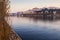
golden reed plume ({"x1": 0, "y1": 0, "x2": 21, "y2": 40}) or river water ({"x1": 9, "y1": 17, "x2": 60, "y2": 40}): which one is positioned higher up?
golden reed plume ({"x1": 0, "y1": 0, "x2": 21, "y2": 40})

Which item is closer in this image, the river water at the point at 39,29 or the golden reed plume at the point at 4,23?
the golden reed plume at the point at 4,23

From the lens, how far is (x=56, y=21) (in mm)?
6668

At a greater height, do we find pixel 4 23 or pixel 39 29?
pixel 4 23

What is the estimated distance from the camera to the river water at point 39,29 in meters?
Result: 6.39

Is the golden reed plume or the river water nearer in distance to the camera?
the golden reed plume

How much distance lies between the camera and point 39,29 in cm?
672

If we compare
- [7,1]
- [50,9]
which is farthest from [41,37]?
[7,1]

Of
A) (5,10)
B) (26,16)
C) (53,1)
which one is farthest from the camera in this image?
(53,1)

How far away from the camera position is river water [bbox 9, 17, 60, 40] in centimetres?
639

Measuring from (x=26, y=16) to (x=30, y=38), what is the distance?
113cm

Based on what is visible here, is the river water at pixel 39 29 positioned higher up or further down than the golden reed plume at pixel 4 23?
further down

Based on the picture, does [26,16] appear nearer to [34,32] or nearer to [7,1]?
[34,32]

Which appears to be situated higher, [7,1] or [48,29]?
[7,1]

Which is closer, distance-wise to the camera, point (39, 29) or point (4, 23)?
point (4, 23)
